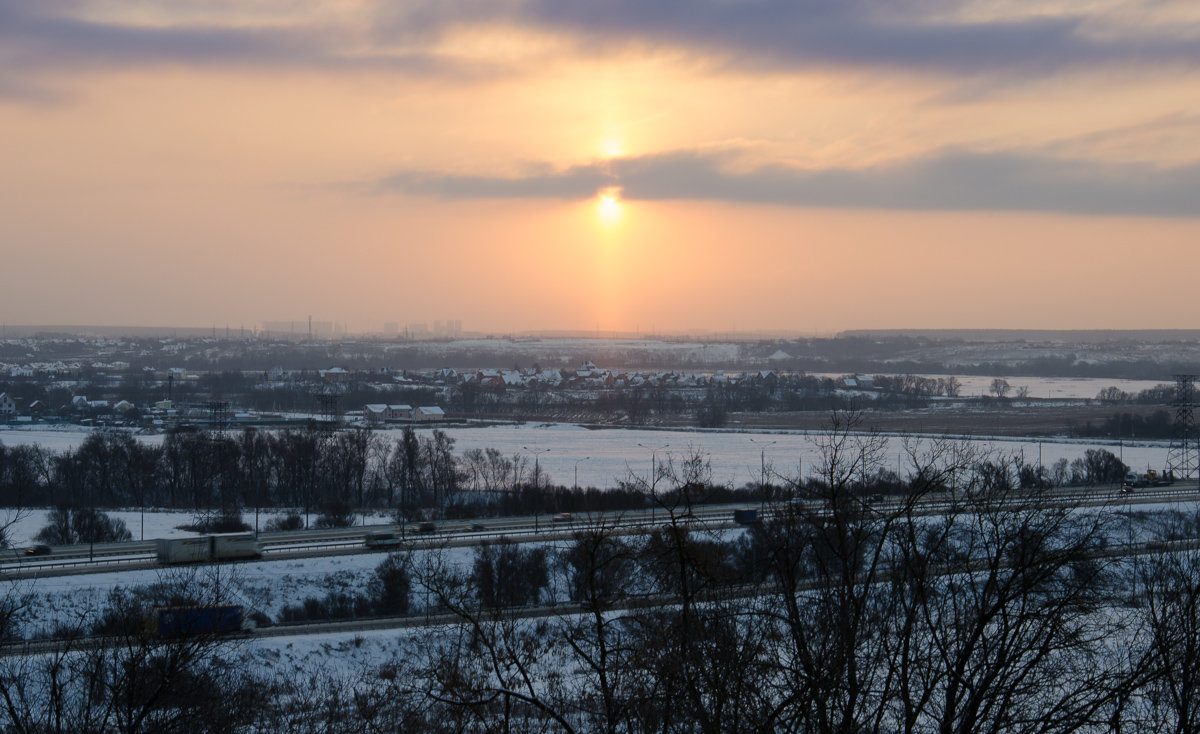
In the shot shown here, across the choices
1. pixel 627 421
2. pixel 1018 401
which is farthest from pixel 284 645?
pixel 1018 401

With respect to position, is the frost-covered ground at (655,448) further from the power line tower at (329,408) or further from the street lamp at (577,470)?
the power line tower at (329,408)

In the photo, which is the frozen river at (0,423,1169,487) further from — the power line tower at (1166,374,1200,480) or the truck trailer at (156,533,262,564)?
the truck trailer at (156,533,262,564)

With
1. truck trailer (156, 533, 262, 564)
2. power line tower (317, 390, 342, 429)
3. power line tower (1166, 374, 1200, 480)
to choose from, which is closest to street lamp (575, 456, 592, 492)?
truck trailer (156, 533, 262, 564)

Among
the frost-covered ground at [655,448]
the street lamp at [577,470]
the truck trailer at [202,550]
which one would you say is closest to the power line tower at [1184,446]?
the frost-covered ground at [655,448]

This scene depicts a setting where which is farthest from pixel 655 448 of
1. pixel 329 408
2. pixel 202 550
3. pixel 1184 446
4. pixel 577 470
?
pixel 202 550

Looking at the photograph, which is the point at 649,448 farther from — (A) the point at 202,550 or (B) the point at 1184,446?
(A) the point at 202,550

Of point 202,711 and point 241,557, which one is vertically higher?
point 202,711

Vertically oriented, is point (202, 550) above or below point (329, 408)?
below

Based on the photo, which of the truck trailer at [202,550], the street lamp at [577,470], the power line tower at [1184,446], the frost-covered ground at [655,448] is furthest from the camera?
the frost-covered ground at [655,448]

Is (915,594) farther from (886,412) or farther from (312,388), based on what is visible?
(312,388)

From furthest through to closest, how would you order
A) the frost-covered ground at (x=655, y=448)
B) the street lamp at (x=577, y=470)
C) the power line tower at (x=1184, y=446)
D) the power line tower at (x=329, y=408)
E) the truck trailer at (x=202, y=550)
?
the power line tower at (x=329, y=408), the frost-covered ground at (x=655, y=448), the power line tower at (x=1184, y=446), the street lamp at (x=577, y=470), the truck trailer at (x=202, y=550)

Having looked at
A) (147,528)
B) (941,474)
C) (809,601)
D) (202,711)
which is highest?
(941,474)
